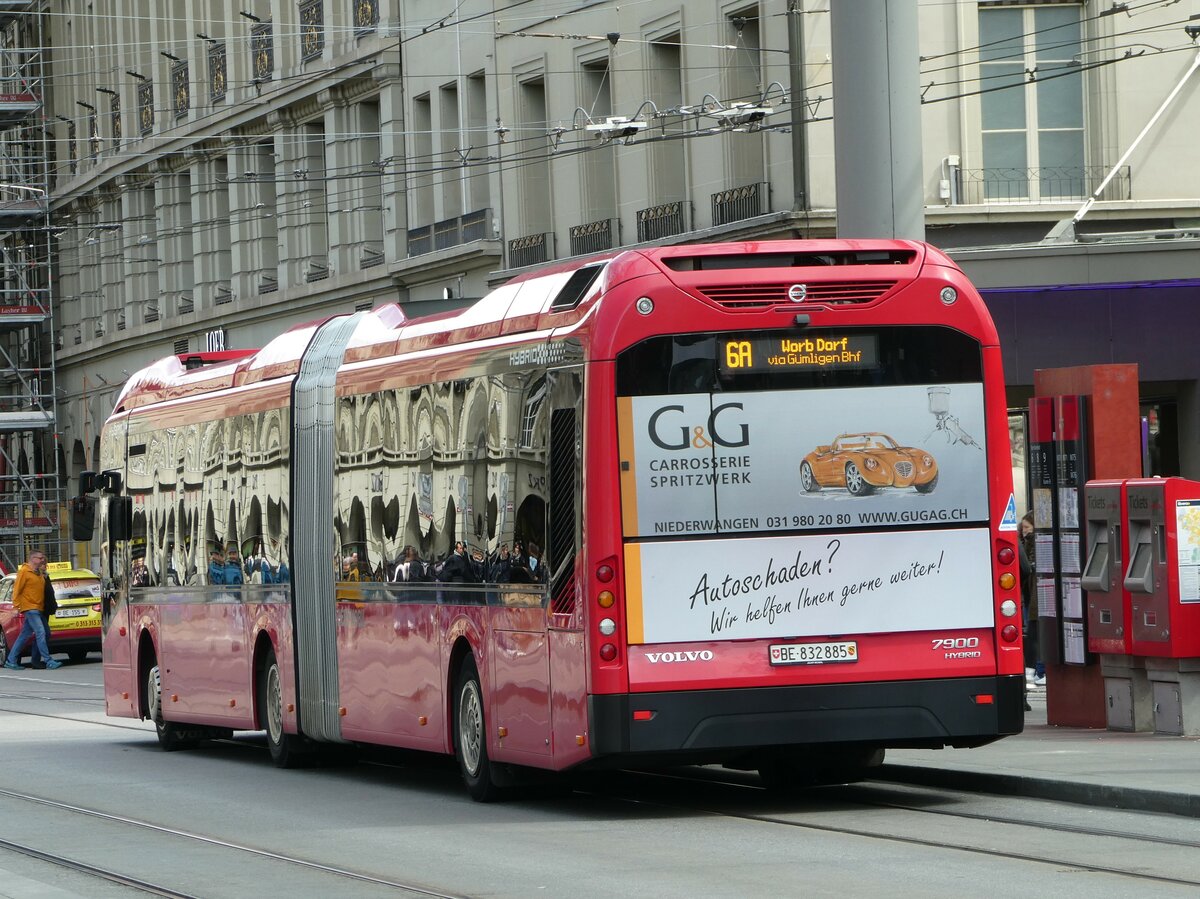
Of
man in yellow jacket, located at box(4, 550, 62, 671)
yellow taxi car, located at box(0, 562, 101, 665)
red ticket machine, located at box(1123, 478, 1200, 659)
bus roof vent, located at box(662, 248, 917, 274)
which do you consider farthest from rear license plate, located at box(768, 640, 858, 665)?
yellow taxi car, located at box(0, 562, 101, 665)

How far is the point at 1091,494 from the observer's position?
16797 millimetres

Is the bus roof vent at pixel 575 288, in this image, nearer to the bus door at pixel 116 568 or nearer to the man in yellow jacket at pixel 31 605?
the bus door at pixel 116 568

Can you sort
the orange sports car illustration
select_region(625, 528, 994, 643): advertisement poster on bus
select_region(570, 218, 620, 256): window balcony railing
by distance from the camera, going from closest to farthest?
select_region(625, 528, 994, 643): advertisement poster on bus, the orange sports car illustration, select_region(570, 218, 620, 256): window balcony railing

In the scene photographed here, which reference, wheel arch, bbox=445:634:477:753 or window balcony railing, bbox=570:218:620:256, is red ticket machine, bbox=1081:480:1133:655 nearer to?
wheel arch, bbox=445:634:477:753

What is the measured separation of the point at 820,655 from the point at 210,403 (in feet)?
27.6

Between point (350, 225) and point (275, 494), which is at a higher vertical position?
point (350, 225)

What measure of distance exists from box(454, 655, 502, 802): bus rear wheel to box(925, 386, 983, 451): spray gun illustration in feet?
10.5

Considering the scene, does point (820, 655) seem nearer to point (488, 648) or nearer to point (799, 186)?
point (488, 648)

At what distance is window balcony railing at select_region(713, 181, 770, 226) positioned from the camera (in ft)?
102

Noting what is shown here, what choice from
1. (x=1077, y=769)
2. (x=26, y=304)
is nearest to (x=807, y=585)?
(x=1077, y=769)

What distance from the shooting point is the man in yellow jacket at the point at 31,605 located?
3800 centimetres

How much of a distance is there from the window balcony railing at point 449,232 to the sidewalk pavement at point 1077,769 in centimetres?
2390

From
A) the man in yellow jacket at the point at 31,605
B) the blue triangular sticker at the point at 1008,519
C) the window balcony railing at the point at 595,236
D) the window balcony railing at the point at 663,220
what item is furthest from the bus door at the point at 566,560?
the man in yellow jacket at the point at 31,605

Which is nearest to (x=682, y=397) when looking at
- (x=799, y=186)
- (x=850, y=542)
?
(x=850, y=542)
